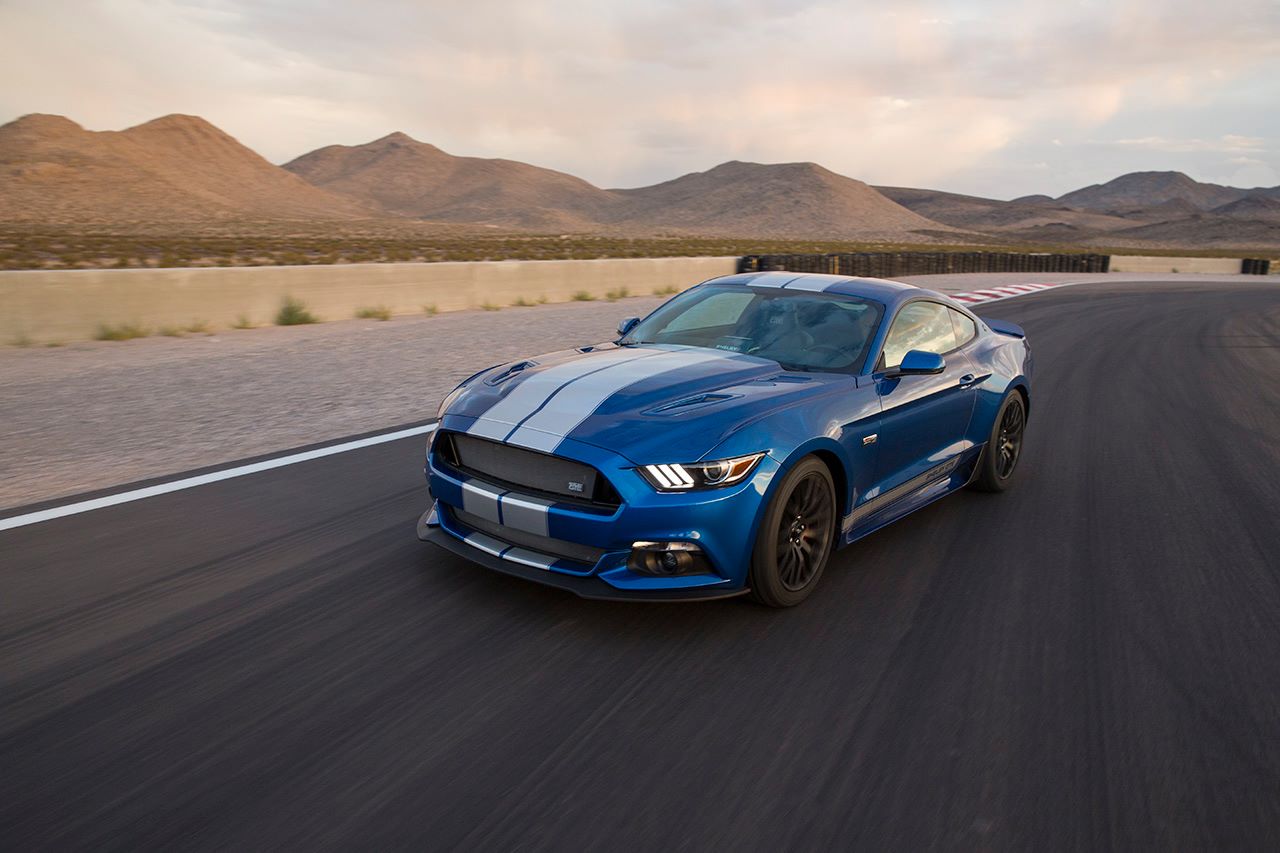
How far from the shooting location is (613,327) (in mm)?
15445

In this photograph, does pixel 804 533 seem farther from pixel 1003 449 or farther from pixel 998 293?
pixel 998 293

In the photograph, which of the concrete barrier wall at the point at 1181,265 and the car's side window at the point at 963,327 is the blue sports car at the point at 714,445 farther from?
the concrete barrier wall at the point at 1181,265

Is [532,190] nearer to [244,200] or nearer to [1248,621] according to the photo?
[244,200]

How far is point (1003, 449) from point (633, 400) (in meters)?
3.26

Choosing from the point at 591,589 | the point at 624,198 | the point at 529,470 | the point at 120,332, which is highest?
the point at 624,198

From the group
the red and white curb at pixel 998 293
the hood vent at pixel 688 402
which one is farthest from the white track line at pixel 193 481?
the red and white curb at pixel 998 293

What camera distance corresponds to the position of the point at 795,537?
437 centimetres

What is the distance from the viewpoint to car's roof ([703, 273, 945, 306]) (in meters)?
5.58

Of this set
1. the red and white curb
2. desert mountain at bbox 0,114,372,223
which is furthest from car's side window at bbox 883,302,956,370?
desert mountain at bbox 0,114,372,223

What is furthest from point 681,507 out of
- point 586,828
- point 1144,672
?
point 1144,672

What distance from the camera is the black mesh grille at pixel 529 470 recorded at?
396cm

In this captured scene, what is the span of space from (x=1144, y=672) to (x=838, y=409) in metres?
1.65

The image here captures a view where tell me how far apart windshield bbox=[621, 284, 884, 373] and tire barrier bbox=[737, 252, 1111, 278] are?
12329mm

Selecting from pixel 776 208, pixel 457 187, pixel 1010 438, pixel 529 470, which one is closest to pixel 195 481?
pixel 529 470
